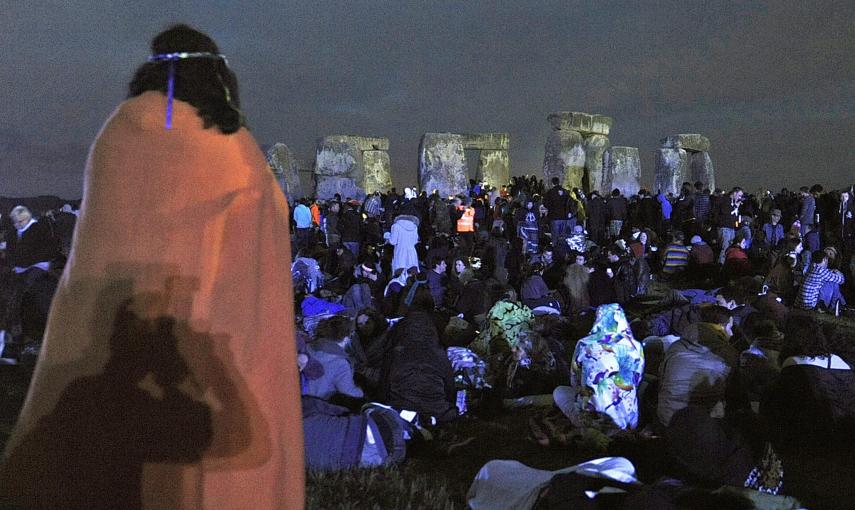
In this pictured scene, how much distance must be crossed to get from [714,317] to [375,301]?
197 inches

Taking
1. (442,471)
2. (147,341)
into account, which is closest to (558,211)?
(442,471)

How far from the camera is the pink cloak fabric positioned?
185 cm

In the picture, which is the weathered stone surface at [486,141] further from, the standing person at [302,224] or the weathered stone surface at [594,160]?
the standing person at [302,224]

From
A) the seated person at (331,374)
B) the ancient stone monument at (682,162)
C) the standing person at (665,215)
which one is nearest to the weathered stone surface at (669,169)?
the ancient stone monument at (682,162)

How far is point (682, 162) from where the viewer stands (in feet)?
93.6

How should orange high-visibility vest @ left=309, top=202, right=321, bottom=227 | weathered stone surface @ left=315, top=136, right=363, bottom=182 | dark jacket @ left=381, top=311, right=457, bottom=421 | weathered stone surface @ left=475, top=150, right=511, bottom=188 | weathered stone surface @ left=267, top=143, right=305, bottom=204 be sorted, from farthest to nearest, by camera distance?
weathered stone surface @ left=475, top=150, right=511, bottom=188 → weathered stone surface @ left=315, top=136, right=363, bottom=182 → weathered stone surface @ left=267, top=143, right=305, bottom=204 → orange high-visibility vest @ left=309, top=202, right=321, bottom=227 → dark jacket @ left=381, top=311, right=457, bottom=421

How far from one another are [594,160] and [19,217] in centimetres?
2598

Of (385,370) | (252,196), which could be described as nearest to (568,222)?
(385,370)

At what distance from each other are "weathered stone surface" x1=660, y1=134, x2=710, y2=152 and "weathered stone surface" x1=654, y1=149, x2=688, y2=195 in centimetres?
33

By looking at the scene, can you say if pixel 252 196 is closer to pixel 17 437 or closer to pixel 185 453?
pixel 185 453

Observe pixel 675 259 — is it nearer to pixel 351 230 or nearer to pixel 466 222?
pixel 466 222

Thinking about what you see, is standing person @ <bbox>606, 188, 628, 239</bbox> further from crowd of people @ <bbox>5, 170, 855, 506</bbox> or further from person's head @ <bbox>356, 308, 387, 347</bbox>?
person's head @ <bbox>356, 308, 387, 347</bbox>

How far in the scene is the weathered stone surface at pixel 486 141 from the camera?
34031mm

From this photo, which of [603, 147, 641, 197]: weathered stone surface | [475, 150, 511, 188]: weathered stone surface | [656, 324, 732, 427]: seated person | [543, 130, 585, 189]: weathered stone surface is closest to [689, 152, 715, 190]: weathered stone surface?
[603, 147, 641, 197]: weathered stone surface
